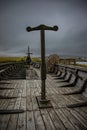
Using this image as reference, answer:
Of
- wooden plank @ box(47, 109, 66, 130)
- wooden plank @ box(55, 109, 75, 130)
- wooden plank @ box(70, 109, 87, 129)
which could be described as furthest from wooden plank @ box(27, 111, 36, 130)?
wooden plank @ box(70, 109, 87, 129)

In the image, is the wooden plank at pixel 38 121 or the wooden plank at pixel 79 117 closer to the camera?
the wooden plank at pixel 38 121

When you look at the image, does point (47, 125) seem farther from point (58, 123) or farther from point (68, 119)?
point (68, 119)

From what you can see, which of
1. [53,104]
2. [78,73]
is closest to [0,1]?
[78,73]

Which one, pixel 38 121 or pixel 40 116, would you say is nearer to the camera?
pixel 38 121

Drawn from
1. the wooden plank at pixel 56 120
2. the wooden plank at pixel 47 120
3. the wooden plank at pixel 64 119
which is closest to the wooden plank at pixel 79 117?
the wooden plank at pixel 64 119

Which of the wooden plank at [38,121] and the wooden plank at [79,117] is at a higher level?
the wooden plank at [38,121]

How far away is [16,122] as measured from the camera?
2672 millimetres

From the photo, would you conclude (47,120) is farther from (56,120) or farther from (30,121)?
(30,121)

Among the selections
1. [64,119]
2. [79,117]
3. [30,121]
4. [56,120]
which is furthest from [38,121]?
[79,117]

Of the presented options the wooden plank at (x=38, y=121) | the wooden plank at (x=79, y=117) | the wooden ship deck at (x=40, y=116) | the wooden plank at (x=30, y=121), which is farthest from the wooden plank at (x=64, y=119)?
the wooden plank at (x=30, y=121)

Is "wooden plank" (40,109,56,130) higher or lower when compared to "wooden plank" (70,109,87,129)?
higher

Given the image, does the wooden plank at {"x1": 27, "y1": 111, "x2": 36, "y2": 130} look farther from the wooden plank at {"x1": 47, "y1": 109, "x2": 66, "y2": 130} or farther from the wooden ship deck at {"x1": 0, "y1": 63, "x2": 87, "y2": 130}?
the wooden plank at {"x1": 47, "y1": 109, "x2": 66, "y2": 130}

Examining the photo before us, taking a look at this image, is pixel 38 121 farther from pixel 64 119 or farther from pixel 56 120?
pixel 64 119

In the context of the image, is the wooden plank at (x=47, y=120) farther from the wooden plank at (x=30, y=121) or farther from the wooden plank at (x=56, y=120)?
the wooden plank at (x=30, y=121)
